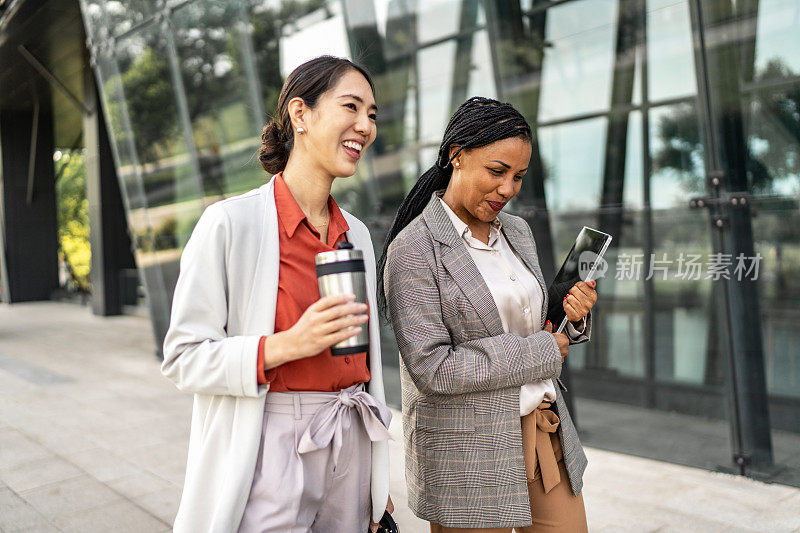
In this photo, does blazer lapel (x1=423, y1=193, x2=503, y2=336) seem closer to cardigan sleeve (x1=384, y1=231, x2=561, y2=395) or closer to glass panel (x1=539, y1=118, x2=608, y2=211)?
cardigan sleeve (x1=384, y1=231, x2=561, y2=395)

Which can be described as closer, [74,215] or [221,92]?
[221,92]

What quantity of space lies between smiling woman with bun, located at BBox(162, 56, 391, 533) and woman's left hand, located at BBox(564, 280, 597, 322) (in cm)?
60

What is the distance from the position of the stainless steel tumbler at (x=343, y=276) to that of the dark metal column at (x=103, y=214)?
17482mm

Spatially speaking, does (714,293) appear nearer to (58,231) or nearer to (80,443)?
(80,443)

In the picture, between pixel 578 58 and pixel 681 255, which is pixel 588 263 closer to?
pixel 681 255

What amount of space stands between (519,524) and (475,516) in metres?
0.13

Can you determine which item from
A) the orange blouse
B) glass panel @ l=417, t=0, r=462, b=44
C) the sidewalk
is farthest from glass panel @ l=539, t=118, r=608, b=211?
the orange blouse

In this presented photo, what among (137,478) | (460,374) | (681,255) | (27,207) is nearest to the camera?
(460,374)

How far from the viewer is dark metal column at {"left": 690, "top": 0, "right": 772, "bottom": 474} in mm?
4855

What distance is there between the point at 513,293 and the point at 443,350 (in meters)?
0.32

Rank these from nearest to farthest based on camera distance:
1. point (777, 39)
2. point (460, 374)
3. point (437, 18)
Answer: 1. point (460, 374)
2. point (777, 39)
3. point (437, 18)

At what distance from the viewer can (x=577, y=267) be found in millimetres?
2125

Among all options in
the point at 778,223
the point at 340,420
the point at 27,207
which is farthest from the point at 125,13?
the point at 27,207

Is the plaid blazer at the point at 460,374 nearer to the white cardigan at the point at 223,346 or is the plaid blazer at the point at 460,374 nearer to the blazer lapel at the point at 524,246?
the blazer lapel at the point at 524,246
